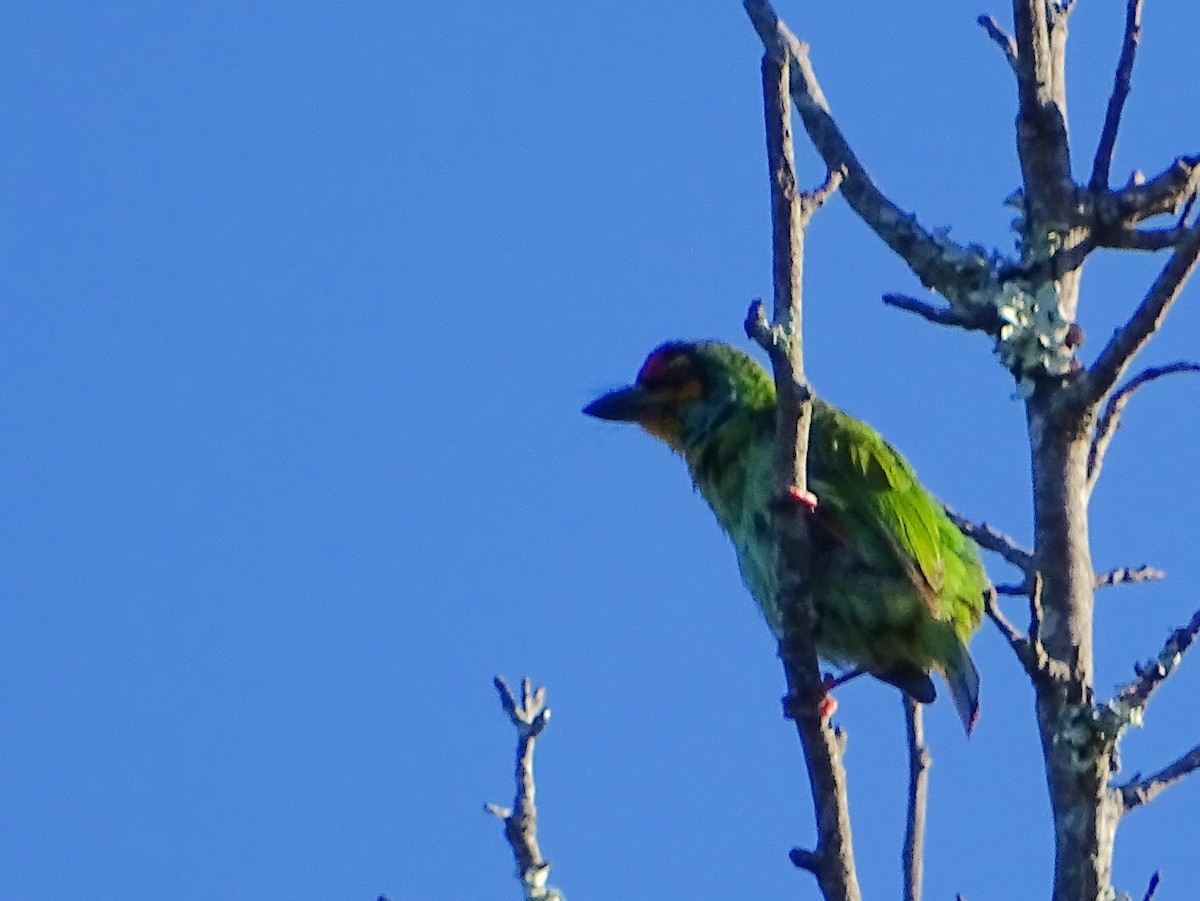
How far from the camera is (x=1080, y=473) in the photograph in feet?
10.1

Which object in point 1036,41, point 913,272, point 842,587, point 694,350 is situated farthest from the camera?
point 694,350

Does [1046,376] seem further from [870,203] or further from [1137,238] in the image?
[870,203]

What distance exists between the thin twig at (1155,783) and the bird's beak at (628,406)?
2.53 metres

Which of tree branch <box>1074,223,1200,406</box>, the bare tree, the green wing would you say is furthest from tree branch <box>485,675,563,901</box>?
the green wing

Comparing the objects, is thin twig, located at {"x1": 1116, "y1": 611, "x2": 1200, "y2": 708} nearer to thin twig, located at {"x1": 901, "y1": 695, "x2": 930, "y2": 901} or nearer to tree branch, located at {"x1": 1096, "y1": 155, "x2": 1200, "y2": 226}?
thin twig, located at {"x1": 901, "y1": 695, "x2": 930, "y2": 901}

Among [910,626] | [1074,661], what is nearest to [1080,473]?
[1074,661]

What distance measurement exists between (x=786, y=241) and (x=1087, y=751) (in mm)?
937

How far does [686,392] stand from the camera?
16.8 ft

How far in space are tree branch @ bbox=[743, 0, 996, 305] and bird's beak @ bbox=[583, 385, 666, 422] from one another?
1.33m

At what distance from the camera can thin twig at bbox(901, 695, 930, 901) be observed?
117 inches

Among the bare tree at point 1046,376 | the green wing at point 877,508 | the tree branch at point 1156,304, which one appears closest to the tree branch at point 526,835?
the bare tree at point 1046,376

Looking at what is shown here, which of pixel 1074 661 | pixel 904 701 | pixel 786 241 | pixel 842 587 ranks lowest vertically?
pixel 1074 661

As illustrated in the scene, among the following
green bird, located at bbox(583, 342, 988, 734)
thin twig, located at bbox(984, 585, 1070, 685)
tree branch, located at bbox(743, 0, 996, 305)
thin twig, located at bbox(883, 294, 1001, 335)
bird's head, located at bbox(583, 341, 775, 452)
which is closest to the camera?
thin twig, located at bbox(984, 585, 1070, 685)

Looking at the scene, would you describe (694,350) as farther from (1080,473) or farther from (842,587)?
(1080,473)
